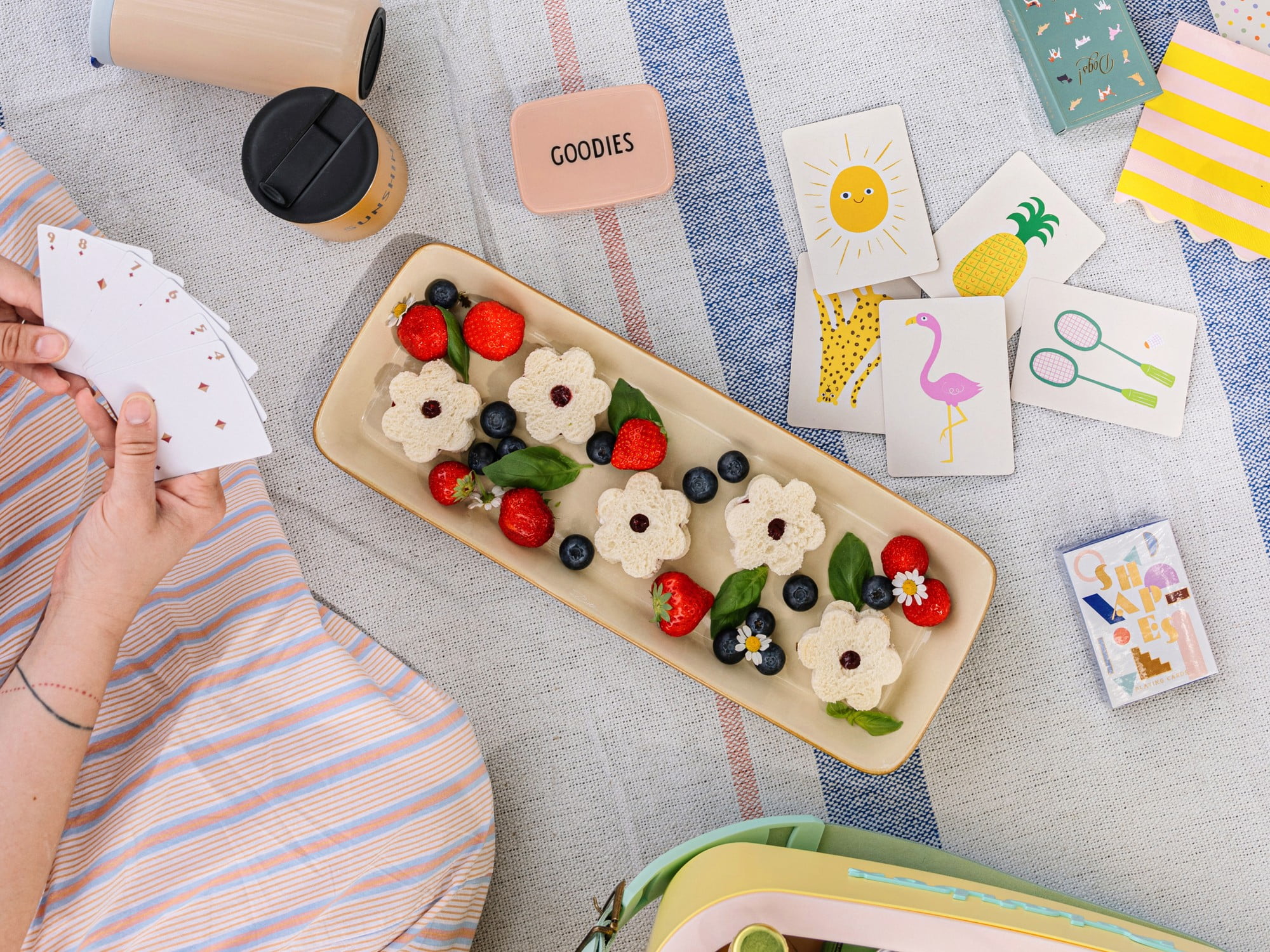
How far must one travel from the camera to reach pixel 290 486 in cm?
103

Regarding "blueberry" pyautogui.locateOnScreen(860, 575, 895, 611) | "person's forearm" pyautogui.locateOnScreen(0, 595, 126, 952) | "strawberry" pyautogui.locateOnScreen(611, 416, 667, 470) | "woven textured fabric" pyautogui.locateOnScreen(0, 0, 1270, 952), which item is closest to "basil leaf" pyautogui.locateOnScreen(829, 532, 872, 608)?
"blueberry" pyautogui.locateOnScreen(860, 575, 895, 611)

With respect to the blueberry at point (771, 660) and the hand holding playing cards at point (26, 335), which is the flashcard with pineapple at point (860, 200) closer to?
the blueberry at point (771, 660)

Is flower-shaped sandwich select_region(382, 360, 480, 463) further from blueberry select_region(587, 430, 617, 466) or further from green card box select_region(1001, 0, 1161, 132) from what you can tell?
green card box select_region(1001, 0, 1161, 132)

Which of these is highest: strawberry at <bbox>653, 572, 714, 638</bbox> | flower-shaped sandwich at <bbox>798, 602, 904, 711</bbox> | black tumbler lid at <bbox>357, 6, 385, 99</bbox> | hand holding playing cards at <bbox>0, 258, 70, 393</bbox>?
black tumbler lid at <bbox>357, 6, 385, 99</bbox>

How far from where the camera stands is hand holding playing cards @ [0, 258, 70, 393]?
72 centimetres

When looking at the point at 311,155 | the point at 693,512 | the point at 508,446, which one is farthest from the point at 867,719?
the point at 311,155

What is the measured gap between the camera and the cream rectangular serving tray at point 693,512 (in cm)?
93

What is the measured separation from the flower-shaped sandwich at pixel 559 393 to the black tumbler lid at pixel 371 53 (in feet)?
1.23

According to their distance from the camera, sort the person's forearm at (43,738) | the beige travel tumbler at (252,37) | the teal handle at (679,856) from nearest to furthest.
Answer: the person's forearm at (43,738), the teal handle at (679,856), the beige travel tumbler at (252,37)

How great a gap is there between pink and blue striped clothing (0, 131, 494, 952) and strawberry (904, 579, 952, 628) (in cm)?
52

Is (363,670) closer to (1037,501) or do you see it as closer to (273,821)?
(273,821)

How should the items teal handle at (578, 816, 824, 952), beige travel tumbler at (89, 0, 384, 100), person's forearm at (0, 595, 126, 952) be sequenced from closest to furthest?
person's forearm at (0, 595, 126, 952) → teal handle at (578, 816, 824, 952) → beige travel tumbler at (89, 0, 384, 100)

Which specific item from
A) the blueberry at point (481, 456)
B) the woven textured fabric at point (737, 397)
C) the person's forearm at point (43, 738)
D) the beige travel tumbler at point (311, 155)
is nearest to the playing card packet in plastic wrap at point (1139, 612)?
the woven textured fabric at point (737, 397)

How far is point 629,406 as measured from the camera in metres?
0.95
